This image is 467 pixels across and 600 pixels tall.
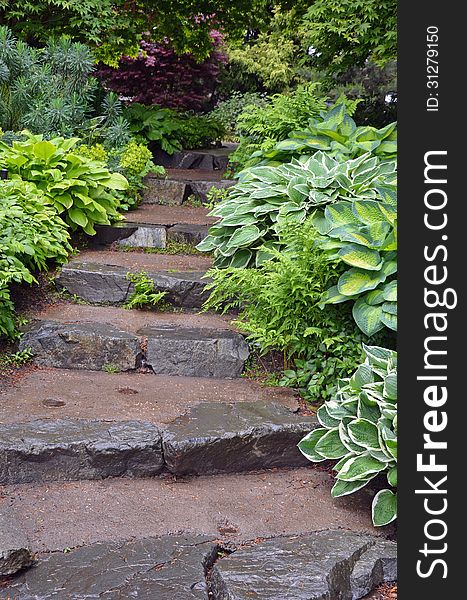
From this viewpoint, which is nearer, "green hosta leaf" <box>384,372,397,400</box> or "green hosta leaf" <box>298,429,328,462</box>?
"green hosta leaf" <box>384,372,397,400</box>

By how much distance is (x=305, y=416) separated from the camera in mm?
3350

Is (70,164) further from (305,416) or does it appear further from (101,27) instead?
(101,27)

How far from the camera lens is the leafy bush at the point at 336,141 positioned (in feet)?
17.5

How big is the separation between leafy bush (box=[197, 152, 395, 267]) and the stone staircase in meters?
0.52

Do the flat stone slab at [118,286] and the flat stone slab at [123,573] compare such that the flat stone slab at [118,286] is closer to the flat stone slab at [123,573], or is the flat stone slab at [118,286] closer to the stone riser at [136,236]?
the stone riser at [136,236]

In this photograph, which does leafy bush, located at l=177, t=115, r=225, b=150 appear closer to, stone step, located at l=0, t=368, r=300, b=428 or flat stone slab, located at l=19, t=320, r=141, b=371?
flat stone slab, located at l=19, t=320, r=141, b=371

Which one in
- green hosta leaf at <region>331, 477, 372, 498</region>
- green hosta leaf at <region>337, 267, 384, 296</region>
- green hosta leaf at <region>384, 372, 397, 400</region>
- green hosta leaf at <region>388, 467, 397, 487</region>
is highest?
green hosta leaf at <region>337, 267, 384, 296</region>

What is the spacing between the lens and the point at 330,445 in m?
2.97

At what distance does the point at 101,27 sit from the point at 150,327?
5451 mm

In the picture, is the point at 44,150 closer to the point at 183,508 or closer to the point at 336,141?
the point at 336,141

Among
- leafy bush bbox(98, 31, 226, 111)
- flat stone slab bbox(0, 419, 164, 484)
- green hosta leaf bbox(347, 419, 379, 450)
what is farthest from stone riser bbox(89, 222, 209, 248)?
leafy bush bbox(98, 31, 226, 111)

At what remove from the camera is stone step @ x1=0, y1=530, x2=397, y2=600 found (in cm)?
222

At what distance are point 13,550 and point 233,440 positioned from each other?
41.8 inches

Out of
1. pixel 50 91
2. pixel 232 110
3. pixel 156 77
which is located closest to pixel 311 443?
pixel 50 91
